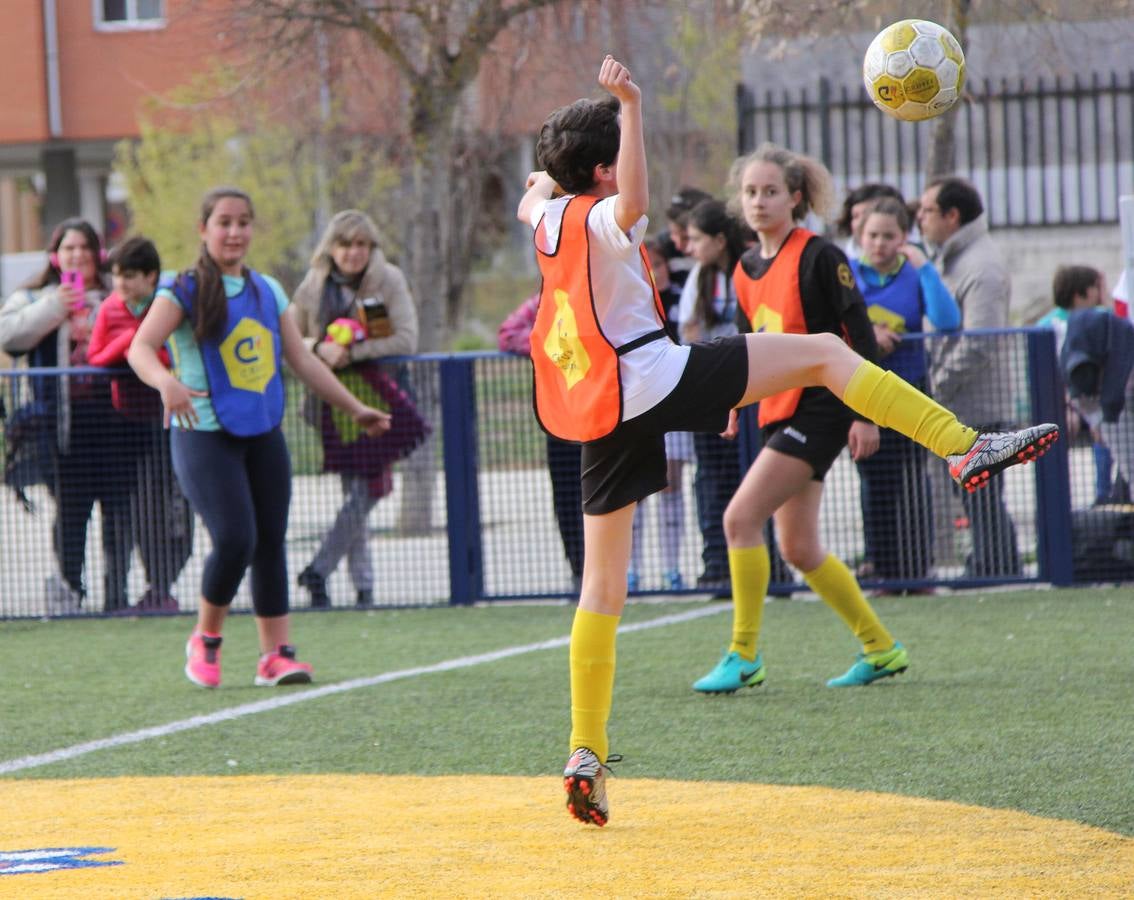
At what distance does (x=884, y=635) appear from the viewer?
7.07 m

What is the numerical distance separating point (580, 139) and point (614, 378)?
0.68m

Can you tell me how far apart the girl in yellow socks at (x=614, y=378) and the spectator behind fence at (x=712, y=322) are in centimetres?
442

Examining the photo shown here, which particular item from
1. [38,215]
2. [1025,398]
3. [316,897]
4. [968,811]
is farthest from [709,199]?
[38,215]

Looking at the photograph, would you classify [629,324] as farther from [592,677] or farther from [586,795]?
[586,795]

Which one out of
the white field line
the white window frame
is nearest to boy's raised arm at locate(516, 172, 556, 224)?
the white field line

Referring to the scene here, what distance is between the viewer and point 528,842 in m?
4.67

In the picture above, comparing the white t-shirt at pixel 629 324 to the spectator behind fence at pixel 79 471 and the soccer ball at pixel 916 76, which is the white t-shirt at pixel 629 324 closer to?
the soccer ball at pixel 916 76

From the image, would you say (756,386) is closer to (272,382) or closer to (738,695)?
(738,695)

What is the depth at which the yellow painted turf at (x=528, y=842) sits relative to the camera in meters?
4.14

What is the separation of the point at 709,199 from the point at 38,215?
40020mm

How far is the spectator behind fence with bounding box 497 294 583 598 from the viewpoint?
980 centimetres

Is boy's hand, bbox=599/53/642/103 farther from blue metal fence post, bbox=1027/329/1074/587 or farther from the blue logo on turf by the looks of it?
blue metal fence post, bbox=1027/329/1074/587

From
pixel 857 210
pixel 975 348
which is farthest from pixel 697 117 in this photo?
pixel 975 348

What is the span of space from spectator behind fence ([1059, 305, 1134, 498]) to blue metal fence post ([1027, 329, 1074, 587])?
8cm
